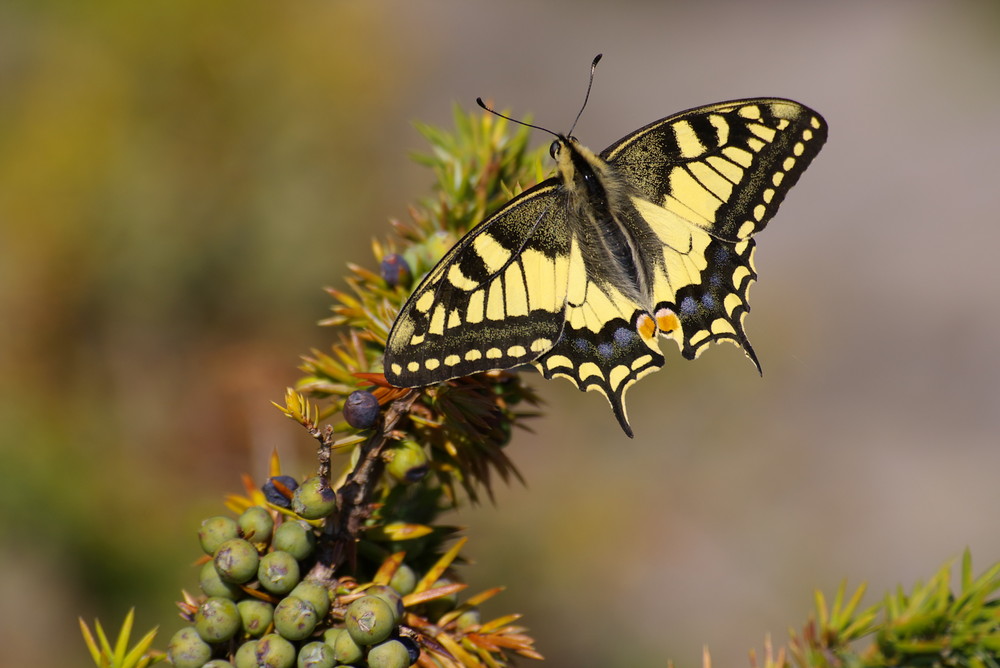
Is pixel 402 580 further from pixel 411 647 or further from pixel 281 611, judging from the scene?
pixel 281 611

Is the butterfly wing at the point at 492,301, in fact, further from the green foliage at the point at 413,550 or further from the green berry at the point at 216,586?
the green berry at the point at 216,586

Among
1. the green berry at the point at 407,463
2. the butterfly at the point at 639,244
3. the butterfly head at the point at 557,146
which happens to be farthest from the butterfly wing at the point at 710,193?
the green berry at the point at 407,463

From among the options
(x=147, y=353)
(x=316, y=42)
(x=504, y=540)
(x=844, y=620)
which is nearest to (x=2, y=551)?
(x=147, y=353)

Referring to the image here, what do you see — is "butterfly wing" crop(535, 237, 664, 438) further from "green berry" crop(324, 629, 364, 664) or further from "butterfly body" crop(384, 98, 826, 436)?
"green berry" crop(324, 629, 364, 664)

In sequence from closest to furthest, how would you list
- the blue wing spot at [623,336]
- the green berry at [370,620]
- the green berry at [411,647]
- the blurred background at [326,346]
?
1. the green berry at [370,620]
2. the green berry at [411,647]
3. the blue wing spot at [623,336]
4. the blurred background at [326,346]

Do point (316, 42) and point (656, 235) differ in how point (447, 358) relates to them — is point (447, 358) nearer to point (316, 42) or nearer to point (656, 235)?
point (656, 235)

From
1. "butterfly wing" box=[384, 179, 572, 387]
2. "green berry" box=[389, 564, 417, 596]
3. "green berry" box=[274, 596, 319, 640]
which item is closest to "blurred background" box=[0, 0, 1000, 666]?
"butterfly wing" box=[384, 179, 572, 387]
